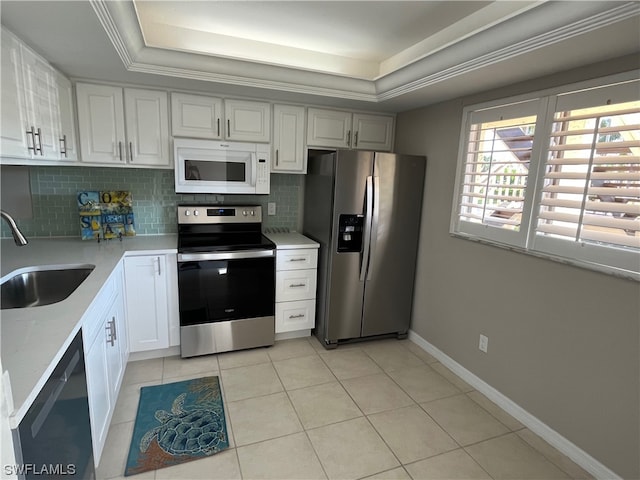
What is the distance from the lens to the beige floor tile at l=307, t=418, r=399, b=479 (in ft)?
5.99

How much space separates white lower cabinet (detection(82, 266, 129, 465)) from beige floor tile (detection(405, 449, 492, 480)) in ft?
5.21

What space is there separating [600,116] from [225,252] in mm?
2442

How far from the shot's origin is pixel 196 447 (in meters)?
1.91

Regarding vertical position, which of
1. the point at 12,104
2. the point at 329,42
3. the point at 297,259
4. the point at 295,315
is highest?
the point at 329,42

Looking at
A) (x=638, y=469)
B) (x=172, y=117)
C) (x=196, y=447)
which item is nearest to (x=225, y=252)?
(x=172, y=117)

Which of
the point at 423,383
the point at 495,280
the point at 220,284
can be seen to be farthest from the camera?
the point at 220,284

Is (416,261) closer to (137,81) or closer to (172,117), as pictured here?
(172,117)

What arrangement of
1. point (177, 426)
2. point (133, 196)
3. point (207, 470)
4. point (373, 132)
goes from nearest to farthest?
point (207, 470) → point (177, 426) → point (133, 196) → point (373, 132)

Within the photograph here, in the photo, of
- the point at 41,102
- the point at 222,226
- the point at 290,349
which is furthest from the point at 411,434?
the point at 41,102

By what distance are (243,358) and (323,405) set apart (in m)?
0.85

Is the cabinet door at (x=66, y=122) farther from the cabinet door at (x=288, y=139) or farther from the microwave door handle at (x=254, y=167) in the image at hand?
the cabinet door at (x=288, y=139)

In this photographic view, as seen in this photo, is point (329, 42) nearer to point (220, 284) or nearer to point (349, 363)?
point (220, 284)

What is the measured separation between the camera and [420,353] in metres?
3.06

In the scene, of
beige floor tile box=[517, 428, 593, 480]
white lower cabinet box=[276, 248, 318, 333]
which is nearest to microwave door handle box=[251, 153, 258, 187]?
white lower cabinet box=[276, 248, 318, 333]
